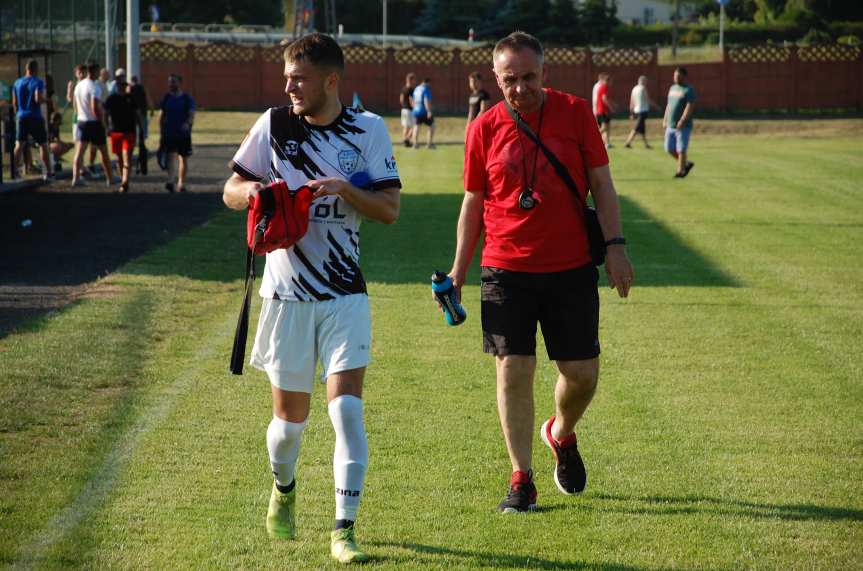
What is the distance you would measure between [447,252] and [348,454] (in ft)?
31.4

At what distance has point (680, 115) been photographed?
23.0m

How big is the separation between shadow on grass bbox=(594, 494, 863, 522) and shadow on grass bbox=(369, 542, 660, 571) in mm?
737

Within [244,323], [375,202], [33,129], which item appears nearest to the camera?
[375,202]

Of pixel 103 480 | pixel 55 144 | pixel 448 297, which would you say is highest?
pixel 448 297

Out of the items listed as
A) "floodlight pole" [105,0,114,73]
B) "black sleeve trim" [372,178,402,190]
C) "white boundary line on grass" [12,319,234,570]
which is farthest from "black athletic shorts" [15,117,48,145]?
"black sleeve trim" [372,178,402,190]

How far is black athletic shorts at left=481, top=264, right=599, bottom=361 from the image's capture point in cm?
558

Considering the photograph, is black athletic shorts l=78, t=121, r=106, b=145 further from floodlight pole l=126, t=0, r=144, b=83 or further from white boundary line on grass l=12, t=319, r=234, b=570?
white boundary line on grass l=12, t=319, r=234, b=570

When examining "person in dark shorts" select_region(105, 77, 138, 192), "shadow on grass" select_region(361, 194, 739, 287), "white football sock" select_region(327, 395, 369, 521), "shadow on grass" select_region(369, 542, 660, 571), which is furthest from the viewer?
"person in dark shorts" select_region(105, 77, 138, 192)

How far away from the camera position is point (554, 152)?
18.0 feet

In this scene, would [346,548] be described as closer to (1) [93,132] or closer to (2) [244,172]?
(2) [244,172]

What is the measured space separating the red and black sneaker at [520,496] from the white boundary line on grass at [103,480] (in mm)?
1951

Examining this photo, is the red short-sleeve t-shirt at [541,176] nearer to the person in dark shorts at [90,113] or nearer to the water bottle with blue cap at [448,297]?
the water bottle with blue cap at [448,297]

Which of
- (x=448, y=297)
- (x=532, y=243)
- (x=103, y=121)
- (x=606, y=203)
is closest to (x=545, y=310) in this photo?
(x=532, y=243)

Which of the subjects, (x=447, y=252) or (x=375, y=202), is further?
(x=447, y=252)
